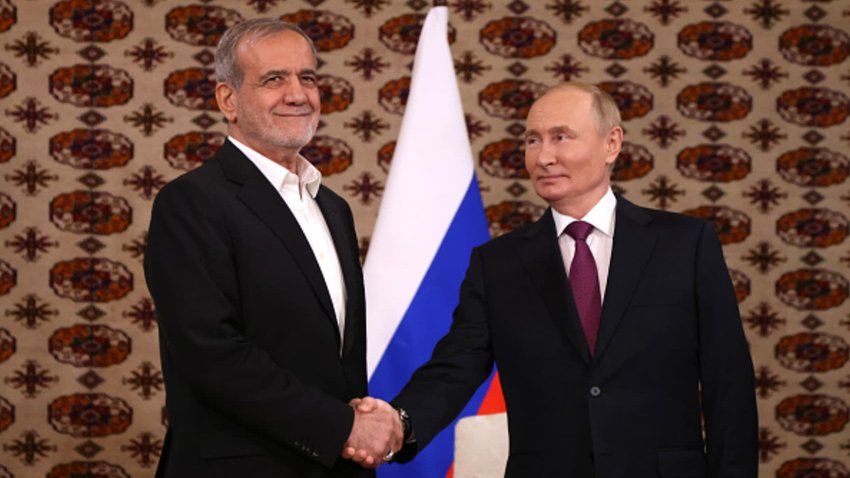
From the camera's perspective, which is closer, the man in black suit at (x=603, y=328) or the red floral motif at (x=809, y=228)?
the man in black suit at (x=603, y=328)

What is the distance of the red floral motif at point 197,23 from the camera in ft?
12.6

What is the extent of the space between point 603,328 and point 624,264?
0.13m

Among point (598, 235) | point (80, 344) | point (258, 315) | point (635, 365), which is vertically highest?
point (598, 235)

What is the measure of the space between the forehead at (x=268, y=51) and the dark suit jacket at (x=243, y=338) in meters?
0.26

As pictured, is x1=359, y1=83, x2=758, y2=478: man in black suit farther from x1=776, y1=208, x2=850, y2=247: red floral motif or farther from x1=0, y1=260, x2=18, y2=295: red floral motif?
x1=0, y1=260, x2=18, y2=295: red floral motif

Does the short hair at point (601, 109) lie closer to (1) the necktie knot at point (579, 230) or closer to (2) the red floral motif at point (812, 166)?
(1) the necktie knot at point (579, 230)

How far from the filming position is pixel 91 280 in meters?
3.80

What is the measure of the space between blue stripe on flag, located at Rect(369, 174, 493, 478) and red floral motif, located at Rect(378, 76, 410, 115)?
98 cm

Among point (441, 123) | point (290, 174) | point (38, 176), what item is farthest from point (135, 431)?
point (290, 174)

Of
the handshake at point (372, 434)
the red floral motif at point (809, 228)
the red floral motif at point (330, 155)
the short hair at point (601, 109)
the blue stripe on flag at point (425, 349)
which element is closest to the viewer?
the handshake at point (372, 434)

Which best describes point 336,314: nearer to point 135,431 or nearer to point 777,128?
point 135,431

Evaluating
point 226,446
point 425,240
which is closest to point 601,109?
point 226,446

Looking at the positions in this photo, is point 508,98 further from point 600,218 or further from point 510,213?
point 600,218

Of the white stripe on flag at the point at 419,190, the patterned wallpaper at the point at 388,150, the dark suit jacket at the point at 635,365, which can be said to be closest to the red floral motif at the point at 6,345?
the patterned wallpaper at the point at 388,150
